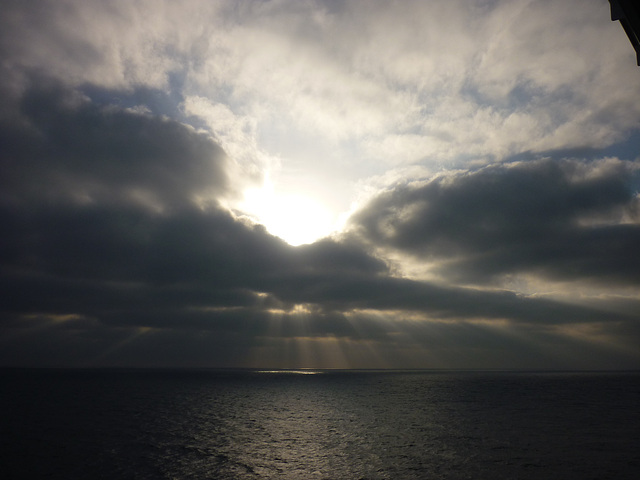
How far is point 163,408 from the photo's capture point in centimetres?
8231

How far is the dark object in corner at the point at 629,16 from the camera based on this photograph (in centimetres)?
1032

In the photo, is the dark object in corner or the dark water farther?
the dark water

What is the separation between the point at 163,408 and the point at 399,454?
6381 cm

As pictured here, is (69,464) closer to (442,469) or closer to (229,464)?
(229,464)

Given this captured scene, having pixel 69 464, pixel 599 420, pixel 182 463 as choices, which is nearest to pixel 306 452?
pixel 182 463

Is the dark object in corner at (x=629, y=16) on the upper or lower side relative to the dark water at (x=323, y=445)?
upper

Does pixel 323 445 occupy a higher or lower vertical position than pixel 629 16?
lower

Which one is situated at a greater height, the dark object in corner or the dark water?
the dark object in corner

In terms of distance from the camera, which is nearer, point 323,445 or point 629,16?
point 629,16

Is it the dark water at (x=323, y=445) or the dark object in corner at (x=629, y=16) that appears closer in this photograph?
the dark object in corner at (x=629, y=16)

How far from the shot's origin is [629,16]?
10859 millimetres

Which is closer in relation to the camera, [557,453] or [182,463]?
[182,463]

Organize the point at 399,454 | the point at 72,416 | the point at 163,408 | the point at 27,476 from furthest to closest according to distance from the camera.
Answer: the point at 163,408 → the point at 72,416 → the point at 399,454 → the point at 27,476

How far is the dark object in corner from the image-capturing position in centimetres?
1032
